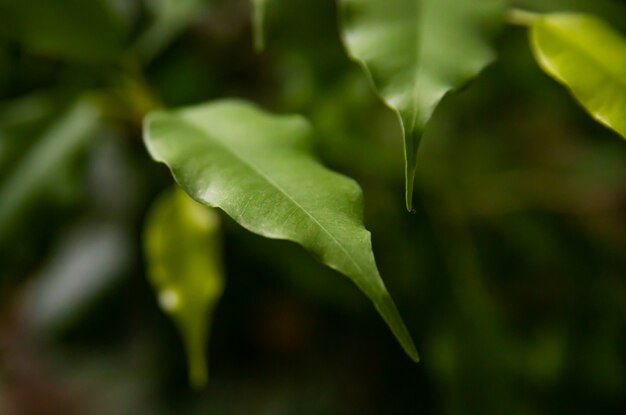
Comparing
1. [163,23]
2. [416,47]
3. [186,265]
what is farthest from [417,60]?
[163,23]

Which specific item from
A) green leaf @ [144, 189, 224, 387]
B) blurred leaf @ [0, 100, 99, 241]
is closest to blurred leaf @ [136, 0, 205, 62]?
blurred leaf @ [0, 100, 99, 241]

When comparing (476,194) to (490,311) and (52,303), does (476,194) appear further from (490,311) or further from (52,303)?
(52,303)

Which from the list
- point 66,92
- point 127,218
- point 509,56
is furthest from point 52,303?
point 509,56

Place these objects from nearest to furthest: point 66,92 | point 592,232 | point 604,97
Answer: point 604,97
point 66,92
point 592,232

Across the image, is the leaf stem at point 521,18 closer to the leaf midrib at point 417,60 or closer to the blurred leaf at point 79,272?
the leaf midrib at point 417,60

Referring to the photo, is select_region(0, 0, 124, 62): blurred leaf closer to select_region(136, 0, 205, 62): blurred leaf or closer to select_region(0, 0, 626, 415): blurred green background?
select_region(0, 0, 626, 415): blurred green background
